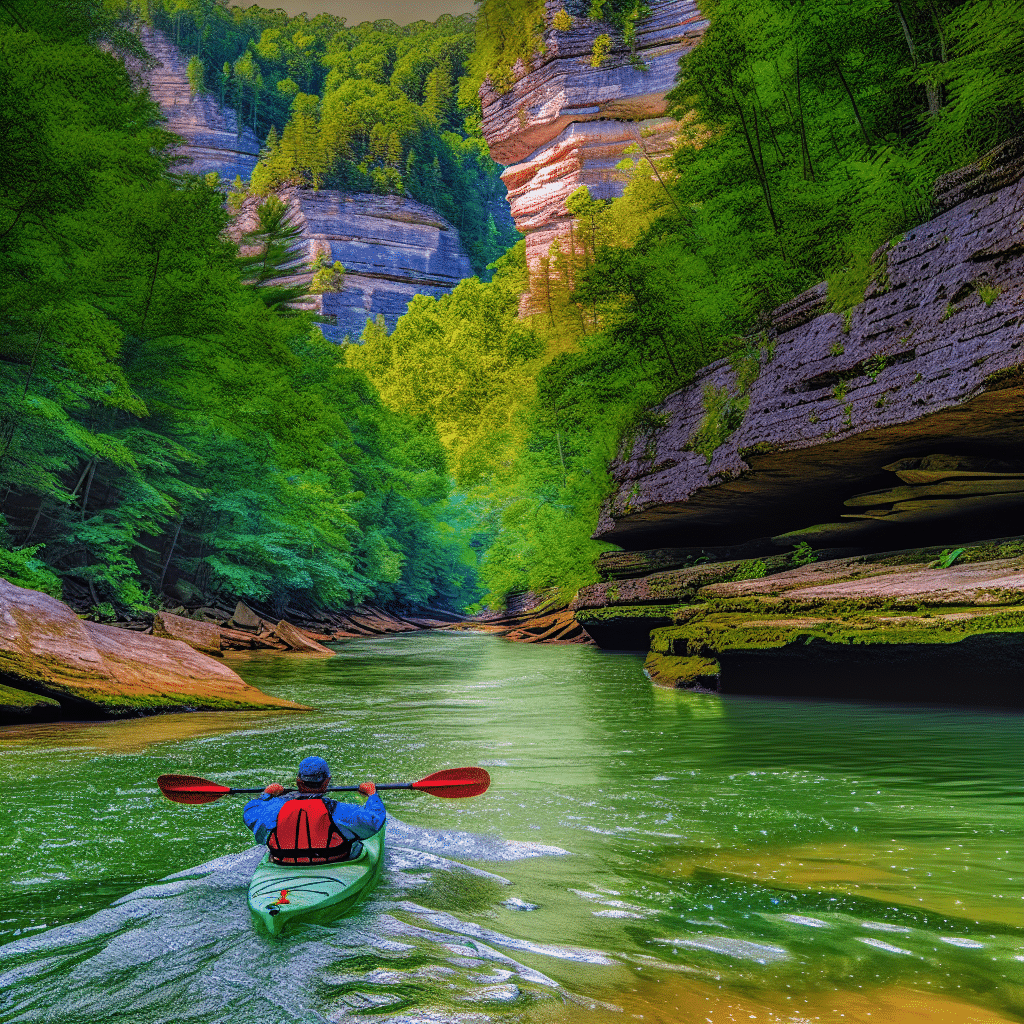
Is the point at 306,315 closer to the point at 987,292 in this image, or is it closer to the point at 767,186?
the point at 767,186

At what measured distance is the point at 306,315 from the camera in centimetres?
2752

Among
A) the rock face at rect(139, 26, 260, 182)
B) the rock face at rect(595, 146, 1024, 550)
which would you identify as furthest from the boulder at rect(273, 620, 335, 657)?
the rock face at rect(139, 26, 260, 182)

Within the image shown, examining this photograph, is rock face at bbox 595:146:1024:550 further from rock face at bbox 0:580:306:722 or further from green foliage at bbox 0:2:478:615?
green foliage at bbox 0:2:478:615

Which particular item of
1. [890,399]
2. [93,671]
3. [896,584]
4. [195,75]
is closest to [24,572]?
[93,671]

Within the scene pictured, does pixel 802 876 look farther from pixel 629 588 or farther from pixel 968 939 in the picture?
pixel 629 588

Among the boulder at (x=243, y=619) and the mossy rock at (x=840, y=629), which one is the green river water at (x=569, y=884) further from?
the boulder at (x=243, y=619)

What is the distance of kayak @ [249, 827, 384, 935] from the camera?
3.51 metres

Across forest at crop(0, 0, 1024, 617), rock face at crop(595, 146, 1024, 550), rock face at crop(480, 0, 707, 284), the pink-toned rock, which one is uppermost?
rock face at crop(480, 0, 707, 284)

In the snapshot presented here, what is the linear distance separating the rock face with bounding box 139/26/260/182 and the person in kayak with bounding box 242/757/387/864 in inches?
3242

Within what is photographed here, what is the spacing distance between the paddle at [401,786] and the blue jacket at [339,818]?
0.52m

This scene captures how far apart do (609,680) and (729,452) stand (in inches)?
181

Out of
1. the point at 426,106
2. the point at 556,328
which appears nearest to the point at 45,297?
the point at 556,328

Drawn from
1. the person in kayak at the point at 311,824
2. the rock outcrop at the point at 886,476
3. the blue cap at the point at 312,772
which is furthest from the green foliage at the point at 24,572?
the rock outcrop at the point at 886,476

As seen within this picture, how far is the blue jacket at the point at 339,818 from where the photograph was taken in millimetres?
4273
